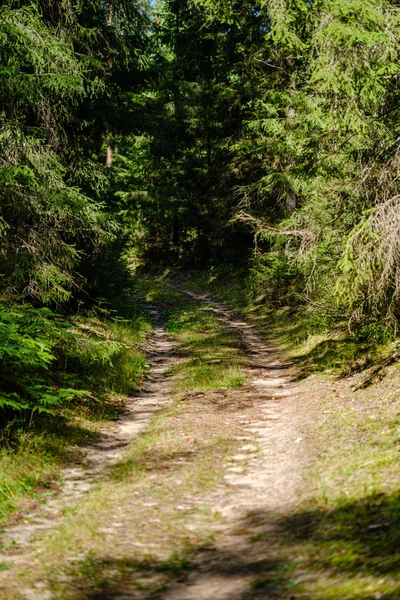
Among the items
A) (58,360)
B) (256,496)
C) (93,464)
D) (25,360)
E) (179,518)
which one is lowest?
(93,464)

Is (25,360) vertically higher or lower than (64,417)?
higher

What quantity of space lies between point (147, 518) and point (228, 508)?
32.8 inches

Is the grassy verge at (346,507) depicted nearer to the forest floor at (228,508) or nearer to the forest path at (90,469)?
the forest floor at (228,508)

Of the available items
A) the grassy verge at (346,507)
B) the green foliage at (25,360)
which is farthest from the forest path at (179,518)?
the green foliage at (25,360)

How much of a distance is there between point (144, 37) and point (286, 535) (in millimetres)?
13863

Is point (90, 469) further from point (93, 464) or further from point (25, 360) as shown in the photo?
point (25, 360)

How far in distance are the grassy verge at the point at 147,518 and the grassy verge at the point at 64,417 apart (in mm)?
729

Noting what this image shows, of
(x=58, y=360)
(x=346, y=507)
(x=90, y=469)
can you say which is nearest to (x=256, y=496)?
(x=346, y=507)

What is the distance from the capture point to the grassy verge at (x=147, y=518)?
13.9ft

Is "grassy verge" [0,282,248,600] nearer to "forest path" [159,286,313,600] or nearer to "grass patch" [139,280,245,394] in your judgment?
"forest path" [159,286,313,600]

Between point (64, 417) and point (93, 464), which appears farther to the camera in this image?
point (64, 417)

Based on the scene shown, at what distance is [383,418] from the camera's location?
7270 mm

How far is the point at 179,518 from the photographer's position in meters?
5.27

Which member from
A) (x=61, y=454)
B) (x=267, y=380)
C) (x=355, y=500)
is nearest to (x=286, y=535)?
(x=355, y=500)
